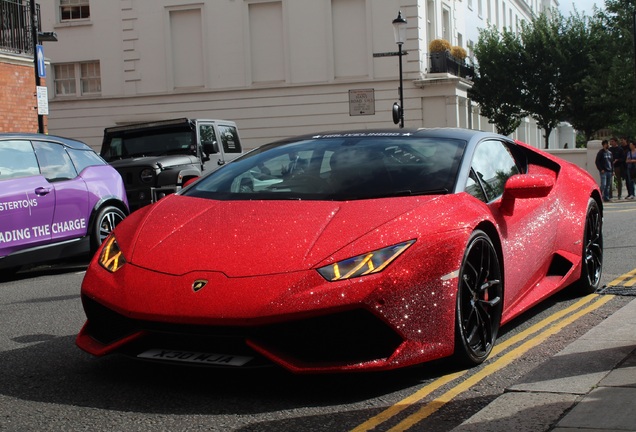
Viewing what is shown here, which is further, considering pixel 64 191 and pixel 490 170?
pixel 64 191

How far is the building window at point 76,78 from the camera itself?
39656 millimetres

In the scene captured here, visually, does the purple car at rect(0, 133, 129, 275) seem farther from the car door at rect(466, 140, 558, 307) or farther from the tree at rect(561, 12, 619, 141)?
the tree at rect(561, 12, 619, 141)

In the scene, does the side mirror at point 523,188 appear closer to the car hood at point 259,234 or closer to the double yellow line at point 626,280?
the car hood at point 259,234

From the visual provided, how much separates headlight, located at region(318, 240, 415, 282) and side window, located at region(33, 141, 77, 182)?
6.33m

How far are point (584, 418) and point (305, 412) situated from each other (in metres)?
1.19

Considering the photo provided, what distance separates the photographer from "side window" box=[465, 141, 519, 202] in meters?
5.73

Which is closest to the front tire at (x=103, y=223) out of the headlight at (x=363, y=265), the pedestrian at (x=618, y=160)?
the headlight at (x=363, y=265)

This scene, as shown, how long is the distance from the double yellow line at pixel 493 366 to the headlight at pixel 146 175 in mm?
8992

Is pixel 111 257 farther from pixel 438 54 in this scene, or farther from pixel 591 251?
pixel 438 54

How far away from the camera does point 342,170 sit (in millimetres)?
5605

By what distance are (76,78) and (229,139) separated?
23713mm

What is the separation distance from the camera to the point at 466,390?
4.66 metres

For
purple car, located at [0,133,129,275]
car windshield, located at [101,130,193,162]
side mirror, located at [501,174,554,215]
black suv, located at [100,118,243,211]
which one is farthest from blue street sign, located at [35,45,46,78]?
side mirror, located at [501,174,554,215]

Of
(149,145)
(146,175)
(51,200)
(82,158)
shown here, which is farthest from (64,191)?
(149,145)
